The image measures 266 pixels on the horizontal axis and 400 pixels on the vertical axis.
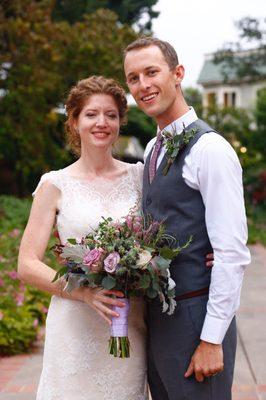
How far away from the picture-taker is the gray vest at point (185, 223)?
2.78m

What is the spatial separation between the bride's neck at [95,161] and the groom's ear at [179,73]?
548 millimetres

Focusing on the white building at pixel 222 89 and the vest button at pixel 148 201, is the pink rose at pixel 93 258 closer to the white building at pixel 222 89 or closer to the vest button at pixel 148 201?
the vest button at pixel 148 201

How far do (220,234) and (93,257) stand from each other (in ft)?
1.65

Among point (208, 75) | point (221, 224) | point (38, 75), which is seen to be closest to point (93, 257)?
point (221, 224)

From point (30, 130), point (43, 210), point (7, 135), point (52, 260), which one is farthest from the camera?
point (7, 135)

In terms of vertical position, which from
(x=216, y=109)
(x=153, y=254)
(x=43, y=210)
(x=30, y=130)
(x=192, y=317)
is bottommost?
(x=192, y=317)

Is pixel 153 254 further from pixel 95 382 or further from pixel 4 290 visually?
pixel 4 290

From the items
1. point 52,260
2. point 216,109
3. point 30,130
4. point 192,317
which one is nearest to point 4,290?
point 52,260

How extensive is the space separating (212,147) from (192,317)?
698 millimetres

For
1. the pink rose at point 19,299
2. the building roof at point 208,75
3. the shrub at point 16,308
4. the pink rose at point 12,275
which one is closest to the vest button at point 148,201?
the shrub at point 16,308

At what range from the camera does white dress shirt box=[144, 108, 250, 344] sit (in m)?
2.68

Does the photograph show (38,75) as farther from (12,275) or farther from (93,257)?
(93,257)

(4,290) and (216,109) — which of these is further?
(216,109)

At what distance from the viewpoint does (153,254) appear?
8.84 ft
